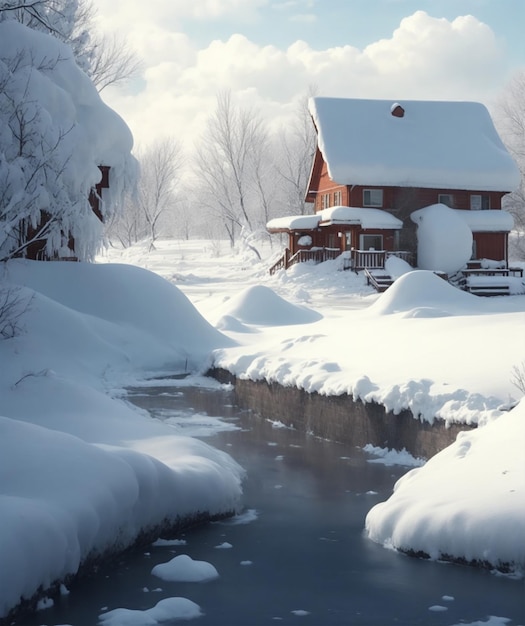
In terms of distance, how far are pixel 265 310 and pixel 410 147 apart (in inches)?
776

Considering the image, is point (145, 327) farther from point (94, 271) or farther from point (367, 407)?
point (367, 407)

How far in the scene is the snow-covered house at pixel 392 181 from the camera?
4081 centimetres

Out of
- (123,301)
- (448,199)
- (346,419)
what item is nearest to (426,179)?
(448,199)

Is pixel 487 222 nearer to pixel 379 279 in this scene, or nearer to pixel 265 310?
pixel 379 279

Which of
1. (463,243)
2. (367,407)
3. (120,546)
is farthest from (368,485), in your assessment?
(463,243)

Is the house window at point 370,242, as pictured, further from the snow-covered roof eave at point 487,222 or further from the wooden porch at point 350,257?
the snow-covered roof eave at point 487,222

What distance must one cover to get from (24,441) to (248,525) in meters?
2.75

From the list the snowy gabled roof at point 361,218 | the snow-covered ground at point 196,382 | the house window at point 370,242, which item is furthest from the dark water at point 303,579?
the house window at point 370,242

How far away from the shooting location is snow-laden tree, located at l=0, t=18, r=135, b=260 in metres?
17.0

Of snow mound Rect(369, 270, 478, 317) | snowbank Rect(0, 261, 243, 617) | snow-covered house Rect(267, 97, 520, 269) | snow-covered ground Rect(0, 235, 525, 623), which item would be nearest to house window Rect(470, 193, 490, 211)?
snow-covered house Rect(267, 97, 520, 269)

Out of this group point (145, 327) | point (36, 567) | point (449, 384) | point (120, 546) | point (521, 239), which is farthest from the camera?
point (521, 239)

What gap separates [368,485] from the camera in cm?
1158

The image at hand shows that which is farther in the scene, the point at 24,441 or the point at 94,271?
the point at 94,271

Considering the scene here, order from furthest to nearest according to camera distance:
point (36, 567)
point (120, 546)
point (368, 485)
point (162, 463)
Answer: point (368, 485)
point (162, 463)
point (120, 546)
point (36, 567)
